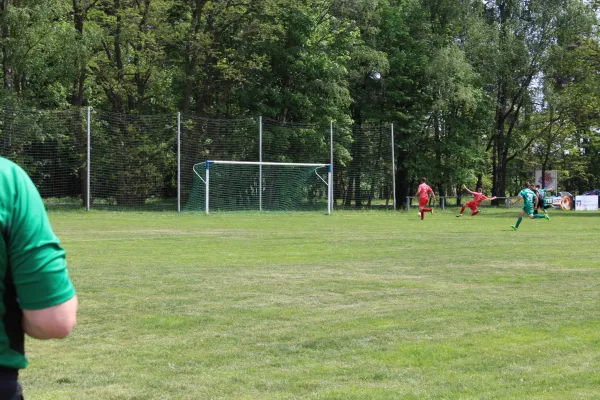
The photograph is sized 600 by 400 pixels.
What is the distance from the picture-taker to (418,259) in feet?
49.5

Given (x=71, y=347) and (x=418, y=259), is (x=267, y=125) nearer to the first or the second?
(x=418, y=259)

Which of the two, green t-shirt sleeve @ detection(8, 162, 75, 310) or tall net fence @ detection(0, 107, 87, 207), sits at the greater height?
tall net fence @ detection(0, 107, 87, 207)

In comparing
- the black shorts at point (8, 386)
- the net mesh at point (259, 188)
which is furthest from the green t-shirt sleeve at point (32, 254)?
the net mesh at point (259, 188)

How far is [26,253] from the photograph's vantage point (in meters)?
2.18

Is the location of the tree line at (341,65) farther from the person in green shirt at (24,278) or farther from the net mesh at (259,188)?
the person in green shirt at (24,278)

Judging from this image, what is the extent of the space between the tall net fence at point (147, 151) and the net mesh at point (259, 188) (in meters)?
0.43

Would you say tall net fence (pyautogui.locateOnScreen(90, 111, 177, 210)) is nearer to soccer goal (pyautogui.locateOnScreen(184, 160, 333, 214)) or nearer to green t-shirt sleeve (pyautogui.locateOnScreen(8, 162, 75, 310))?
soccer goal (pyautogui.locateOnScreen(184, 160, 333, 214))

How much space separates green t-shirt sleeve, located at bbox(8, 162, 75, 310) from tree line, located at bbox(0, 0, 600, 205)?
114ft

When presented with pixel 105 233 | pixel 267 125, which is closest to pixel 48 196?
pixel 267 125

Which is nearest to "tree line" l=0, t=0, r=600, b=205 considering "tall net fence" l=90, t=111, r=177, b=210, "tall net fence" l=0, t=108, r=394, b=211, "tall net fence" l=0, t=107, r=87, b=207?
"tall net fence" l=0, t=108, r=394, b=211

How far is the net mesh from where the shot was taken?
37.6 meters

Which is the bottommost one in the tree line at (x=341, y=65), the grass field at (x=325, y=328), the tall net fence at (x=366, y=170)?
the grass field at (x=325, y=328)

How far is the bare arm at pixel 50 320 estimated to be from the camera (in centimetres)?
226

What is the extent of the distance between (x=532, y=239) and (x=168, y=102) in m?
29.2
